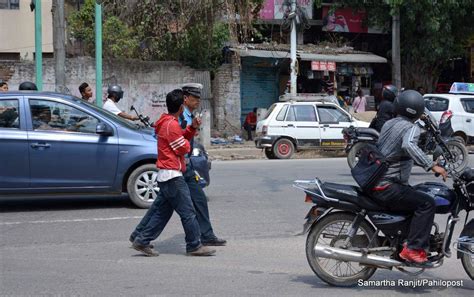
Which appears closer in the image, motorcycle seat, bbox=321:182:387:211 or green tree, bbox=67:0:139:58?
motorcycle seat, bbox=321:182:387:211

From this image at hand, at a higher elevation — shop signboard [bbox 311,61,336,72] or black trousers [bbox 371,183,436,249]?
shop signboard [bbox 311,61,336,72]

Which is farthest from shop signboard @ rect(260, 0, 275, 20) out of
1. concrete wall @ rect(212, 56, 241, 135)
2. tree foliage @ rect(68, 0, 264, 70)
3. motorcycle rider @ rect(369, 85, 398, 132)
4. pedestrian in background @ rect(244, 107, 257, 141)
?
motorcycle rider @ rect(369, 85, 398, 132)

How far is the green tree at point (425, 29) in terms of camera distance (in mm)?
23984

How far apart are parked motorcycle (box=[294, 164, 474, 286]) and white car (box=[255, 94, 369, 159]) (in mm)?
12346

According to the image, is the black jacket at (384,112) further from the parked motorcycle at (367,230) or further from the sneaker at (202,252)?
the parked motorcycle at (367,230)

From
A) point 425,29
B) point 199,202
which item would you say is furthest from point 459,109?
point 199,202

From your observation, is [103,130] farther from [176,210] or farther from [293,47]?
[293,47]

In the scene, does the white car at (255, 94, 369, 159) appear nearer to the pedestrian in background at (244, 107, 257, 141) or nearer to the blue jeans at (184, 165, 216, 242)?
the pedestrian in background at (244, 107, 257, 141)

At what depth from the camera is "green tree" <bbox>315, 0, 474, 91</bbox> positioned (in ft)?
78.7

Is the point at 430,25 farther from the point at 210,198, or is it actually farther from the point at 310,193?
the point at 310,193

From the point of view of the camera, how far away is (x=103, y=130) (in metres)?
9.34

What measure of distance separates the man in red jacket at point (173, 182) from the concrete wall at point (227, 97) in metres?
16.8

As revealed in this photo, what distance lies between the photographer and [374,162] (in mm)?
5645

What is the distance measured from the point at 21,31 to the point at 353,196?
26538 millimetres
